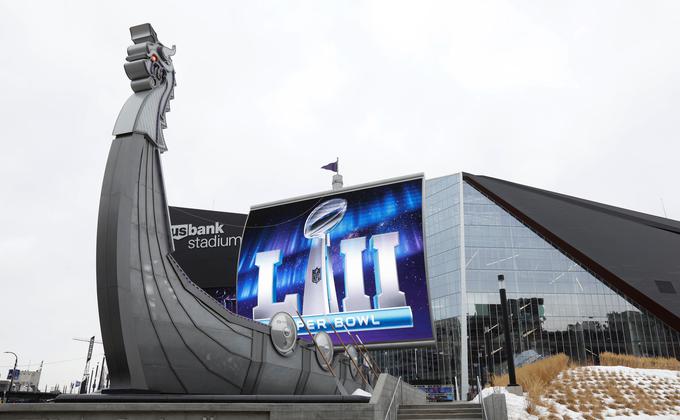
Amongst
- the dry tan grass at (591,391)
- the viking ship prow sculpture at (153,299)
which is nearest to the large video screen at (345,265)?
the dry tan grass at (591,391)

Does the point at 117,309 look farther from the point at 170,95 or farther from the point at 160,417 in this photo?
the point at 170,95

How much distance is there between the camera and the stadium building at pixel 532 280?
1794 inches

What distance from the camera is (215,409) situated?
32.3 ft

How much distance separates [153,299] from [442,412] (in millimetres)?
7330

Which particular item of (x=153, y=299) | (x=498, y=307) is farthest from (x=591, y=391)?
(x=498, y=307)

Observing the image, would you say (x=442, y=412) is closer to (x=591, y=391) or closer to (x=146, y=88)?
(x=591, y=391)

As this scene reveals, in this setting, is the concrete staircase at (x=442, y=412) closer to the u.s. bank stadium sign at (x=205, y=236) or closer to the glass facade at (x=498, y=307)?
the glass facade at (x=498, y=307)

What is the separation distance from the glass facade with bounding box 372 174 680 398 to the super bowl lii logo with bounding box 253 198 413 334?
68.3 feet

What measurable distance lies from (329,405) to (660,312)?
4174 cm

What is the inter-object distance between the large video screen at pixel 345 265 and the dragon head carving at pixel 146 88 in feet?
59.6

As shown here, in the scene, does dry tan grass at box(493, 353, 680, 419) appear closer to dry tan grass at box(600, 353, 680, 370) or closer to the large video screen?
dry tan grass at box(600, 353, 680, 370)

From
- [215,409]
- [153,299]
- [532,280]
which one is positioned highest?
[532,280]

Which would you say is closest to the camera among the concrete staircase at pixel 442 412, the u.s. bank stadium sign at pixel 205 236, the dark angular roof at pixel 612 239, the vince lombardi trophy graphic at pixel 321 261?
the concrete staircase at pixel 442 412

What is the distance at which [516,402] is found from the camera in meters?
13.9
